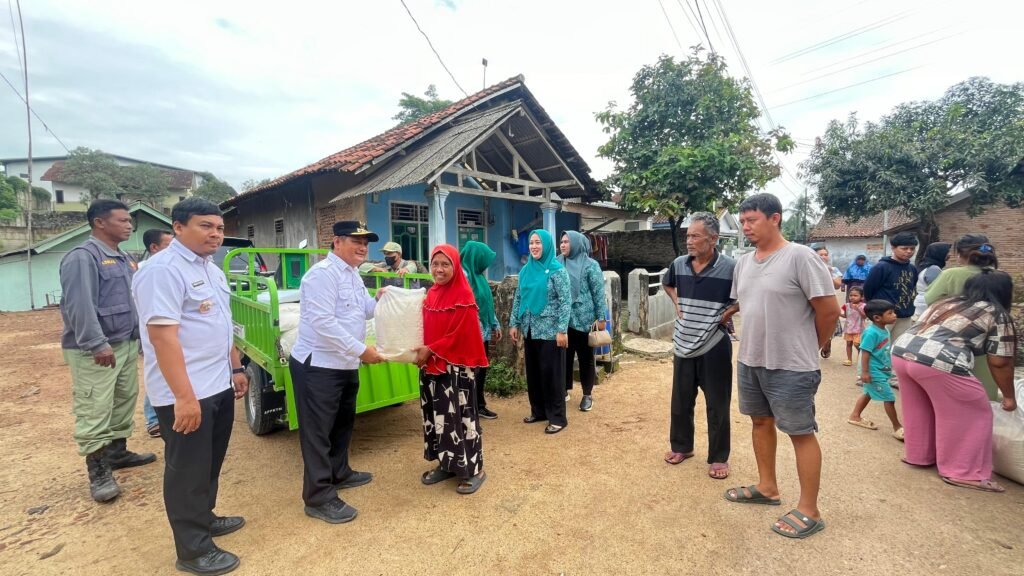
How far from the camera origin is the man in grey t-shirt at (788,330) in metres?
2.27

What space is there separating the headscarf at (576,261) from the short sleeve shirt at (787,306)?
5.57ft

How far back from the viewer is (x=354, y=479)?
2975mm

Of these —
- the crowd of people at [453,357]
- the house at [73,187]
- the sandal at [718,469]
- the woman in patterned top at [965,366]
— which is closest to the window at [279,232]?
the crowd of people at [453,357]

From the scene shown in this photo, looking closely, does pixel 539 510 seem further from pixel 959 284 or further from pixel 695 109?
pixel 695 109

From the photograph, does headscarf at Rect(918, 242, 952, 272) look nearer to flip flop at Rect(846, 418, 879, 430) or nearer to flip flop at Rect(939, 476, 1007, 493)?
flip flop at Rect(846, 418, 879, 430)

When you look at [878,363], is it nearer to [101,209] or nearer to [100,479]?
[100,479]

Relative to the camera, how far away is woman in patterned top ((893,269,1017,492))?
8.78ft

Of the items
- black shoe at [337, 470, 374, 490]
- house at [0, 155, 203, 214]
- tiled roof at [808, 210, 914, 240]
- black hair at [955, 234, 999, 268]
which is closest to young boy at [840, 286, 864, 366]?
black hair at [955, 234, 999, 268]

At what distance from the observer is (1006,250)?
44.8 feet

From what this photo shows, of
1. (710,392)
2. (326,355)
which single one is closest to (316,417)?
(326,355)

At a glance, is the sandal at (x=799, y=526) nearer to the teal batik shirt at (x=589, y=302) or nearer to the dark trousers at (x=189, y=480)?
the teal batik shirt at (x=589, y=302)

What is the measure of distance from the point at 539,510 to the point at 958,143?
1626cm

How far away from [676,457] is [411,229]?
7892 mm

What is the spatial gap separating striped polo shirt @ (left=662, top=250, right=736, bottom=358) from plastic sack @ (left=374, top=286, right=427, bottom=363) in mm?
1794
